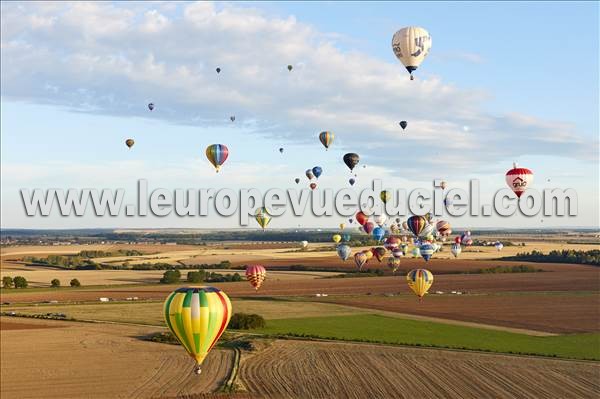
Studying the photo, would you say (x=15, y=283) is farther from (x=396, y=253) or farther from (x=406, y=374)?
(x=406, y=374)

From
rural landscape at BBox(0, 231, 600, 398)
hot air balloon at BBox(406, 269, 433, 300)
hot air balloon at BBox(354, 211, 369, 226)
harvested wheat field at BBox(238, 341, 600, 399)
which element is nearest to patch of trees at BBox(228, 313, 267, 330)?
rural landscape at BBox(0, 231, 600, 398)

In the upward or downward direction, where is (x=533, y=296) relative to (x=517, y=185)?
downward

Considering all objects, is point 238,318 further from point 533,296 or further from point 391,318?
point 533,296

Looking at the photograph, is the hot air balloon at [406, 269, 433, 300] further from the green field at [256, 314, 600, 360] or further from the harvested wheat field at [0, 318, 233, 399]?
the harvested wheat field at [0, 318, 233, 399]

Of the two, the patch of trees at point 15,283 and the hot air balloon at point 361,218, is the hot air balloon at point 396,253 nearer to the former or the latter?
the hot air balloon at point 361,218

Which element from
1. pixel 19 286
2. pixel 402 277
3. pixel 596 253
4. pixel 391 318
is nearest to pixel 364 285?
pixel 402 277
